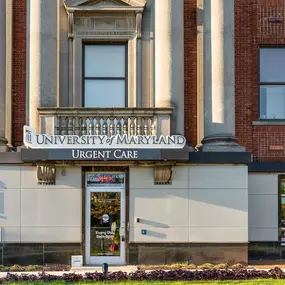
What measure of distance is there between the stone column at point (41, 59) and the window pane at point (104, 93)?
156cm

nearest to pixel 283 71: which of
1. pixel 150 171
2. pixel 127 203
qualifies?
pixel 150 171

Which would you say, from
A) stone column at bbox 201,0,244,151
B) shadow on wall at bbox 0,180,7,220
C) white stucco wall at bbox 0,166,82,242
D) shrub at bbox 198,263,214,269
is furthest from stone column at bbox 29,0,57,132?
shrub at bbox 198,263,214,269

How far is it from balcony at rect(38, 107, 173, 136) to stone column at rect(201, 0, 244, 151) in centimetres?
155

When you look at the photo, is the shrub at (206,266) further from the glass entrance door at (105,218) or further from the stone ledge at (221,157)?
the stone ledge at (221,157)

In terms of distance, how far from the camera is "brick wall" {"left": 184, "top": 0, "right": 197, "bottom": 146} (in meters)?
15.9

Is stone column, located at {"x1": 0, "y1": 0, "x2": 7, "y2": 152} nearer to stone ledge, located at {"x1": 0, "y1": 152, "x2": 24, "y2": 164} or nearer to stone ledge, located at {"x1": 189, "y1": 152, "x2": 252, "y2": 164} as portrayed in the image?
stone ledge, located at {"x1": 0, "y1": 152, "x2": 24, "y2": 164}

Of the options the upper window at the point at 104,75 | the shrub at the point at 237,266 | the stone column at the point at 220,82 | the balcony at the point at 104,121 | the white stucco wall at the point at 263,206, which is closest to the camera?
the shrub at the point at 237,266

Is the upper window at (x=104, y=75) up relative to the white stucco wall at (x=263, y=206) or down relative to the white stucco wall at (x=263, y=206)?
up

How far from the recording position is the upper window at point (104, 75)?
52.3 feet

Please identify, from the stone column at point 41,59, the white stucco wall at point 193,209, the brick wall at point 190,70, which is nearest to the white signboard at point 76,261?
the white stucco wall at point 193,209

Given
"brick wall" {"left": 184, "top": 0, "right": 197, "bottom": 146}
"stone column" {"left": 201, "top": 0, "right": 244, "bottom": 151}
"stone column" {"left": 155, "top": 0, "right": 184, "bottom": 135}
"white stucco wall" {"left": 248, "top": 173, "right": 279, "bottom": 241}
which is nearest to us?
"stone column" {"left": 155, "top": 0, "right": 184, "bottom": 135}

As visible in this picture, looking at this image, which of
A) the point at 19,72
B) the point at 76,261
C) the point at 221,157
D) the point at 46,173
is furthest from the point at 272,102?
the point at 19,72

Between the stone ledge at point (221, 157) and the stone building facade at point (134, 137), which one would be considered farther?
the stone ledge at point (221, 157)

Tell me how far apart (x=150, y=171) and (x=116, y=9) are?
5.50m
